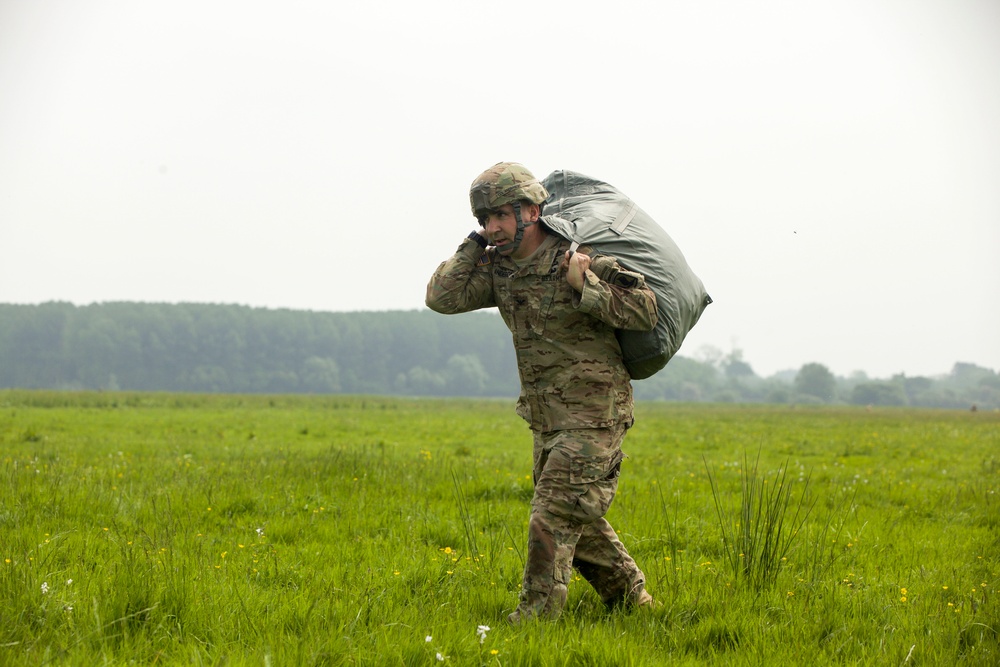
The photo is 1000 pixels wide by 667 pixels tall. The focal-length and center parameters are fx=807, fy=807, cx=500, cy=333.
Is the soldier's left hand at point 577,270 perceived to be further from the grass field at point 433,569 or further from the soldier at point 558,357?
the grass field at point 433,569

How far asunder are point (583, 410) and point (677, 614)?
51.4 inches

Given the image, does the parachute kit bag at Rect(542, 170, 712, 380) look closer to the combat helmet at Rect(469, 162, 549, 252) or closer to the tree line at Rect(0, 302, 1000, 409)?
the combat helmet at Rect(469, 162, 549, 252)

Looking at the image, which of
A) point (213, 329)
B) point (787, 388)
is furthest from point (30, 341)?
point (787, 388)

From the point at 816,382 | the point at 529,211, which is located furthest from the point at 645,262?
the point at 816,382

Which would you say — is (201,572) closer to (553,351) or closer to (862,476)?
(553,351)

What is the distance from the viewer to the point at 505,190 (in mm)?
4371

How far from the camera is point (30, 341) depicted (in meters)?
125

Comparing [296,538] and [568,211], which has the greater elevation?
[568,211]

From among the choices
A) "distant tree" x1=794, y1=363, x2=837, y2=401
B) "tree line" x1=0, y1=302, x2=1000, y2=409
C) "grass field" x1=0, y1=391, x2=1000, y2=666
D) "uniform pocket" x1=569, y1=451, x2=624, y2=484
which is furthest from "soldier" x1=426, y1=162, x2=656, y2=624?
"distant tree" x1=794, y1=363, x2=837, y2=401

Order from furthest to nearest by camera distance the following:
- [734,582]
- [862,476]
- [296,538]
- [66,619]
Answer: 1. [862,476]
2. [296,538]
3. [734,582]
4. [66,619]

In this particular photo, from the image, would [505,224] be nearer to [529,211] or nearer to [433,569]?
[529,211]

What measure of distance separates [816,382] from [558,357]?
502 feet

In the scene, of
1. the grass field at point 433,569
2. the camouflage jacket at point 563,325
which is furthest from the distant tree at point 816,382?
the camouflage jacket at point 563,325

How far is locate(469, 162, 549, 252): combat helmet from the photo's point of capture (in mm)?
4379
